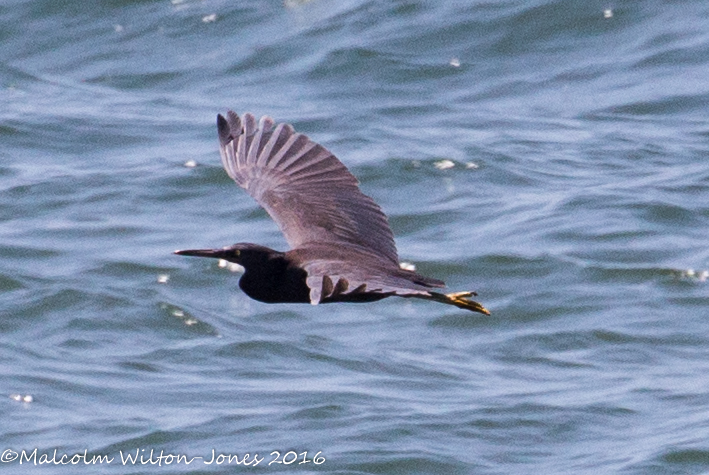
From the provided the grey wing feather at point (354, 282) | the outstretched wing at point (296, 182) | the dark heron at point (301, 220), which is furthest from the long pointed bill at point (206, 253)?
the outstretched wing at point (296, 182)

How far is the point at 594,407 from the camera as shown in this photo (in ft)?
28.9

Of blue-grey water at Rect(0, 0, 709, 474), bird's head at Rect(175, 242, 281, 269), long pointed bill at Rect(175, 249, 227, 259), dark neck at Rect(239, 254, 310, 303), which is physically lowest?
blue-grey water at Rect(0, 0, 709, 474)

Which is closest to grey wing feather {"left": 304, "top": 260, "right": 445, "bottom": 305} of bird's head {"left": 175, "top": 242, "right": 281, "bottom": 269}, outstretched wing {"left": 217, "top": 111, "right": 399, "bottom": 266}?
bird's head {"left": 175, "top": 242, "right": 281, "bottom": 269}

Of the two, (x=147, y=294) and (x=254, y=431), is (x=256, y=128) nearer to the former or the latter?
(x=254, y=431)

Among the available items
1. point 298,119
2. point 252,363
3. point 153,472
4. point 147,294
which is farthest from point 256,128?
point 298,119

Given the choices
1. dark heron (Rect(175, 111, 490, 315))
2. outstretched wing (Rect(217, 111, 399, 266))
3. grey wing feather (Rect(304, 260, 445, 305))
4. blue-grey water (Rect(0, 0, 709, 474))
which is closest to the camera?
grey wing feather (Rect(304, 260, 445, 305))

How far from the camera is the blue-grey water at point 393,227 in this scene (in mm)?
8555

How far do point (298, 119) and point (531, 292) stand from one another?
312cm

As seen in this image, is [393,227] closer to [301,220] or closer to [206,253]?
[301,220]

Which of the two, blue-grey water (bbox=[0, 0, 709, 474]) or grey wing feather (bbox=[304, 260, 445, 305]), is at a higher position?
grey wing feather (bbox=[304, 260, 445, 305])

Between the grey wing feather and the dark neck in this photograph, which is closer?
the grey wing feather

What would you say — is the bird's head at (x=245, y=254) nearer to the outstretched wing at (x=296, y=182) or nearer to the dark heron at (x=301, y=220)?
the dark heron at (x=301, y=220)

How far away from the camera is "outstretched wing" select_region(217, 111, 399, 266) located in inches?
245

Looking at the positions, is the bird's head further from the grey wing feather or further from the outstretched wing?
the outstretched wing
